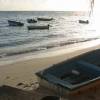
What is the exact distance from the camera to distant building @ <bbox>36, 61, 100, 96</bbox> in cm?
575

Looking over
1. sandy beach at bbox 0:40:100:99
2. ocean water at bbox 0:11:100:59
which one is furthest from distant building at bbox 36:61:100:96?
ocean water at bbox 0:11:100:59

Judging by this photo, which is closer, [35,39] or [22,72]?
[22,72]

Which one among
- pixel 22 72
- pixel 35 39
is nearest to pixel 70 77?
pixel 22 72

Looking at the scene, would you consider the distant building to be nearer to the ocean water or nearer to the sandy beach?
the sandy beach

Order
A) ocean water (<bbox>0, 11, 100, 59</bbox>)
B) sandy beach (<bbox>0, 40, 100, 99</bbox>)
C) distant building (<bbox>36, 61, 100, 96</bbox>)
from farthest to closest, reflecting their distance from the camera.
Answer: ocean water (<bbox>0, 11, 100, 59</bbox>) → sandy beach (<bbox>0, 40, 100, 99</bbox>) → distant building (<bbox>36, 61, 100, 96</bbox>)

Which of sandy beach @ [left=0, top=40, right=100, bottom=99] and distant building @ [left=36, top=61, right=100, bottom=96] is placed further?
sandy beach @ [left=0, top=40, right=100, bottom=99]

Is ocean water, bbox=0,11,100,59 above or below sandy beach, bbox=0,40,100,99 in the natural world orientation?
below

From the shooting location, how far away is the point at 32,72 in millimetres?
8602

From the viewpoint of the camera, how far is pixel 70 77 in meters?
6.84

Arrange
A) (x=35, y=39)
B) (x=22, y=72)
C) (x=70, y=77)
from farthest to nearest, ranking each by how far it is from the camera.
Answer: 1. (x=35, y=39)
2. (x=22, y=72)
3. (x=70, y=77)

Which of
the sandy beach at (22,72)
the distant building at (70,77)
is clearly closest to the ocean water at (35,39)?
the sandy beach at (22,72)

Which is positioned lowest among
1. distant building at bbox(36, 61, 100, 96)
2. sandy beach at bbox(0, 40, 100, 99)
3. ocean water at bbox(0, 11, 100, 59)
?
ocean water at bbox(0, 11, 100, 59)

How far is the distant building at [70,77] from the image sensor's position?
5.75m

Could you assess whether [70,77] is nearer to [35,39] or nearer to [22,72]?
[22,72]
